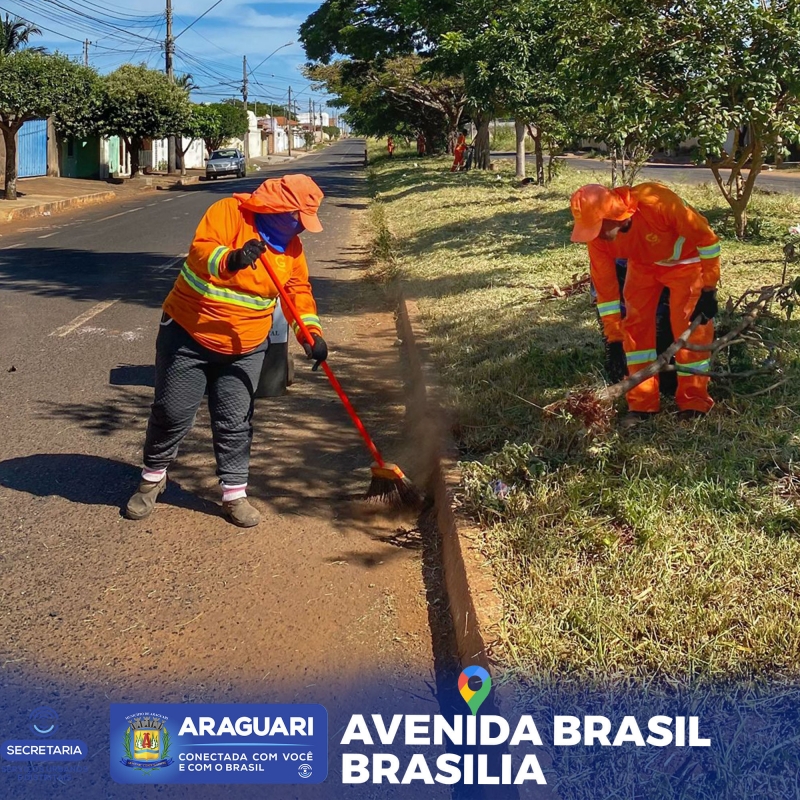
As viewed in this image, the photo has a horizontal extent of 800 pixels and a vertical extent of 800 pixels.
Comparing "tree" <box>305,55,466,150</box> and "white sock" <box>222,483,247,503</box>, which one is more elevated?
"tree" <box>305,55,466,150</box>

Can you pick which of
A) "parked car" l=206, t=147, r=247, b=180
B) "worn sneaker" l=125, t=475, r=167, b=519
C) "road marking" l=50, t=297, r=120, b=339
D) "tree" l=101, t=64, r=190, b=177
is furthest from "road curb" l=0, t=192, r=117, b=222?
"worn sneaker" l=125, t=475, r=167, b=519

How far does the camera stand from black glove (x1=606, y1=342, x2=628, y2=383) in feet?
16.9

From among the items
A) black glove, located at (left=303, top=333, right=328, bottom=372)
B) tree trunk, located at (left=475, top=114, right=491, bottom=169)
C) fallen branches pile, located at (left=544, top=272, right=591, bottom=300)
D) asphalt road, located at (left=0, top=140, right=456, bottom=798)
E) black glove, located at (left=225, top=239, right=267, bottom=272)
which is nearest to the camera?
asphalt road, located at (left=0, top=140, right=456, bottom=798)

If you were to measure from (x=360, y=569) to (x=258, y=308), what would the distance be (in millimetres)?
1268

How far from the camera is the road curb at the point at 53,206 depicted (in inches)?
829

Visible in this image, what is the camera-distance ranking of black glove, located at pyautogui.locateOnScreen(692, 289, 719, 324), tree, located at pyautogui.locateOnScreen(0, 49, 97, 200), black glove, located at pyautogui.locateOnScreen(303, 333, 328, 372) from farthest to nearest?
tree, located at pyautogui.locateOnScreen(0, 49, 97, 200) < black glove, located at pyautogui.locateOnScreen(692, 289, 719, 324) < black glove, located at pyautogui.locateOnScreen(303, 333, 328, 372)

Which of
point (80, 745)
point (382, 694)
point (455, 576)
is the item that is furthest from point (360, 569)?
point (80, 745)

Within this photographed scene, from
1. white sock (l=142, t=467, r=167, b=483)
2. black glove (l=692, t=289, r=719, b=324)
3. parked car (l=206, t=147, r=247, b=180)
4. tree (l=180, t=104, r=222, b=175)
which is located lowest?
white sock (l=142, t=467, r=167, b=483)

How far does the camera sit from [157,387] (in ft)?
14.5

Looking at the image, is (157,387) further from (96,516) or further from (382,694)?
(382,694)

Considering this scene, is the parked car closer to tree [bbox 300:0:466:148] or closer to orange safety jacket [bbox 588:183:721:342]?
tree [bbox 300:0:466:148]

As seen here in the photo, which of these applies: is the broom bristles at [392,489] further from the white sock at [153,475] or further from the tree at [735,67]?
the tree at [735,67]

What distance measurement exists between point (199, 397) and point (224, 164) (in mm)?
39437

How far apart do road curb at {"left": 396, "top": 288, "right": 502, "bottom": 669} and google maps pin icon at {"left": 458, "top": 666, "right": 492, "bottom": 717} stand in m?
0.04
